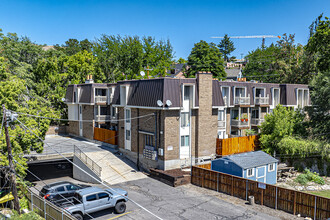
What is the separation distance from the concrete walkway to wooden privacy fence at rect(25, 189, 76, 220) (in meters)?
8.29

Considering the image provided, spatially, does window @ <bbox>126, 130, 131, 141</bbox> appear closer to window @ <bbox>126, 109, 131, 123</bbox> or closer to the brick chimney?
window @ <bbox>126, 109, 131, 123</bbox>

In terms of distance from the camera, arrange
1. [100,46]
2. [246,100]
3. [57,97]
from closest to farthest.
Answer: [246,100], [57,97], [100,46]

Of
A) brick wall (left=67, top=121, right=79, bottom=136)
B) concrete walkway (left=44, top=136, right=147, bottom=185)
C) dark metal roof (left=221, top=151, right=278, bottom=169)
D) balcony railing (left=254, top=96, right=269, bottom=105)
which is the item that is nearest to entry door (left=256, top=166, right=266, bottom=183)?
dark metal roof (left=221, top=151, right=278, bottom=169)

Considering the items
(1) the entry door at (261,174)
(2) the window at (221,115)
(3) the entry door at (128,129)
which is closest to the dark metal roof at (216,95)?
(2) the window at (221,115)

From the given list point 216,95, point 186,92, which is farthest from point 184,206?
point 216,95

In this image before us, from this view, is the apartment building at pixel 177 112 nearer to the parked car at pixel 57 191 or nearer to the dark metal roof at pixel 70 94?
the dark metal roof at pixel 70 94

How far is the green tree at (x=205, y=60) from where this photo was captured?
216ft

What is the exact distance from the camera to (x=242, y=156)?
88.5 ft

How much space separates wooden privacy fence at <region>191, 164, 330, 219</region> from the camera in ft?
60.0

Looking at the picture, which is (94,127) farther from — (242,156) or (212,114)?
(242,156)

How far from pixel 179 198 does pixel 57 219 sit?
9865 mm

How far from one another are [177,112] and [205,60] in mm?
40498

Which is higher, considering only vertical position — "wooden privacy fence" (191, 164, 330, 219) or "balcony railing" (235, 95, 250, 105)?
"balcony railing" (235, 95, 250, 105)

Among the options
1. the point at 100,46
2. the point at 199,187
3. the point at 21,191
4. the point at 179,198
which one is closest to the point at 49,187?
the point at 21,191
